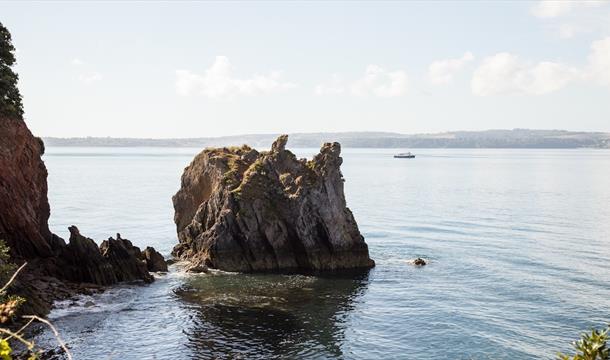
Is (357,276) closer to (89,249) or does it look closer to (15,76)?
(89,249)

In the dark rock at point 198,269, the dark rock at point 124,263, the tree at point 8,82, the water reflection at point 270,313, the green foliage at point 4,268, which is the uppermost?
the tree at point 8,82

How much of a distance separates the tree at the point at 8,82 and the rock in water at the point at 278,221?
26.3 metres

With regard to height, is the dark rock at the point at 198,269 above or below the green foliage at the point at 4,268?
below

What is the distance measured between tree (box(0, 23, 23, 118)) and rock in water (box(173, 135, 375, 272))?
86.4 ft

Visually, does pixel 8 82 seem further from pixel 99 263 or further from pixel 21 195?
pixel 99 263

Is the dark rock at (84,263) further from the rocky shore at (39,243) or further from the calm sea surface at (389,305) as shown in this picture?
the calm sea surface at (389,305)

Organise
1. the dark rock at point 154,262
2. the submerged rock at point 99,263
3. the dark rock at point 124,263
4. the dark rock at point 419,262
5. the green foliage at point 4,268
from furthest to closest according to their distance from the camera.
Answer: the dark rock at point 419,262
the dark rock at point 154,262
the dark rock at point 124,263
the submerged rock at point 99,263
the green foliage at point 4,268

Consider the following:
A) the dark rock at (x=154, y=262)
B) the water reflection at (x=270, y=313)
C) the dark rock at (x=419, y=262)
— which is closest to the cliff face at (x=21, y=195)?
the dark rock at (x=154, y=262)

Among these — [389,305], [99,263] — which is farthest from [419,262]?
[99,263]

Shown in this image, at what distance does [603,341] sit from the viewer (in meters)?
15.5

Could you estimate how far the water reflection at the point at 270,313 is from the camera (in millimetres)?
44906

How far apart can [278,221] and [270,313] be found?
21.7m

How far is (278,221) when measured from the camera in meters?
74.2

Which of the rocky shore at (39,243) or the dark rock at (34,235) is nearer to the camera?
the rocky shore at (39,243)
